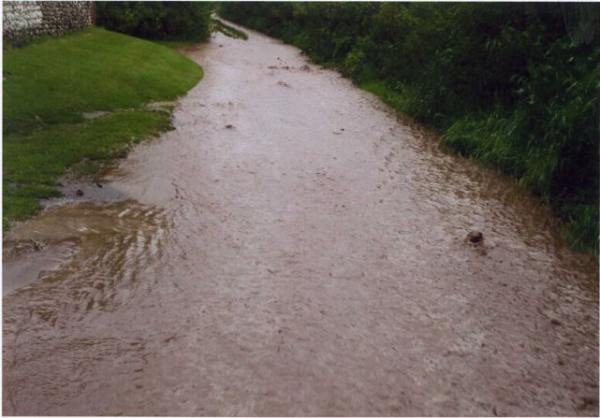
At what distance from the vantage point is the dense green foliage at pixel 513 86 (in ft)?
26.4

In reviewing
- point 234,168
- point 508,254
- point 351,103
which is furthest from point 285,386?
point 351,103

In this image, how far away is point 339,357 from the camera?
4.94 meters

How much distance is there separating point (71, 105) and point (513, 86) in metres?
8.58

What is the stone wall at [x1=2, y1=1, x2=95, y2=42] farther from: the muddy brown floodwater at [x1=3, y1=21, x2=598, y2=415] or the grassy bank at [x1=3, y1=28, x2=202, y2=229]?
the muddy brown floodwater at [x1=3, y1=21, x2=598, y2=415]

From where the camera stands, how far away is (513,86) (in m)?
11.3

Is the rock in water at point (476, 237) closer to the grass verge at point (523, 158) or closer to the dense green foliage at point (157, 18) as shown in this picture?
the grass verge at point (523, 158)

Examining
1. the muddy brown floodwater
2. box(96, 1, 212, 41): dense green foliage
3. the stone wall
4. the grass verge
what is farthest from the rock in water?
box(96, 1, 212, 41): dense green foliage

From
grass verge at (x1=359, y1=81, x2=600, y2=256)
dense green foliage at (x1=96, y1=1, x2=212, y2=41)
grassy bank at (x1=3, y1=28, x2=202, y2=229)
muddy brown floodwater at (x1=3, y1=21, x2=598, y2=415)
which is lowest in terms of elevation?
dense green foliage at (x1=96, y1=1, x2=212, y2=41)

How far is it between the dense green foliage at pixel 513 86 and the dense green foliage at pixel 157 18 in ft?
34.4

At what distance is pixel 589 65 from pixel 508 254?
3770 millimetres


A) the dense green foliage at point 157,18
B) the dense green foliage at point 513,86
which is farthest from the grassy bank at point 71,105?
the dense green foliage at point 513,86

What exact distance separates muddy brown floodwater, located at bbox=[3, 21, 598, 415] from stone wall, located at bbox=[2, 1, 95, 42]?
22.1 ft

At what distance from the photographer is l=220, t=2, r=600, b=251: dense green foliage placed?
8055 mm

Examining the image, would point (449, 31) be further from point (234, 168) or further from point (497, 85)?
point (234, 168)
